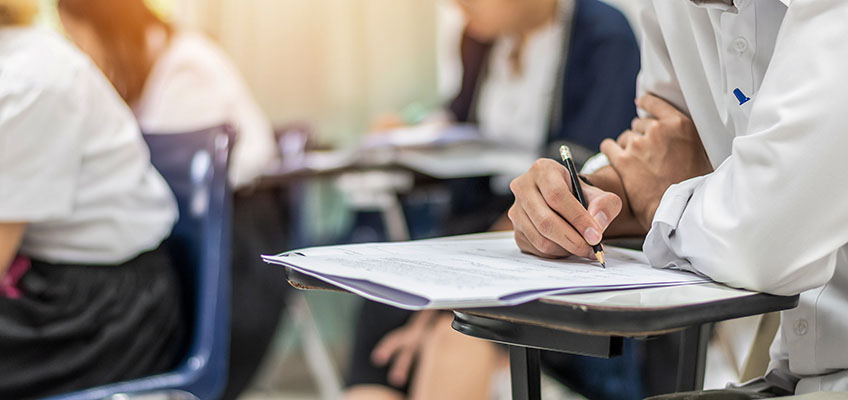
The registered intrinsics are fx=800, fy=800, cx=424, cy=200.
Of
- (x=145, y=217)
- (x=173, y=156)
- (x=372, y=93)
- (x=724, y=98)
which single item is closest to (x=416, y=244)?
(x=724, y=98)

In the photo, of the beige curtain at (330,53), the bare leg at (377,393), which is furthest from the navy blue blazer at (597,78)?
the beige curtain at (330,53)

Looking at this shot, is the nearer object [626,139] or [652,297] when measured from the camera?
[652,297]

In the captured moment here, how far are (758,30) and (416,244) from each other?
1.14 ft

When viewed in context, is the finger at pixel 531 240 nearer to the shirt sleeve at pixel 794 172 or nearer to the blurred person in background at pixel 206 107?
the shirt sleeve at pixel 794 172

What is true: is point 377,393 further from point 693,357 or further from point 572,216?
point 572,216

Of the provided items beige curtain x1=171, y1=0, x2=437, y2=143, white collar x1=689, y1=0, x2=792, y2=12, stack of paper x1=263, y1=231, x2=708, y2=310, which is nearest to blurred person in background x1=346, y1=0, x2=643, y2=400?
stack of paper x1=263, y1=231, x2=708, y2=310

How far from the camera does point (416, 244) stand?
721 millimetres

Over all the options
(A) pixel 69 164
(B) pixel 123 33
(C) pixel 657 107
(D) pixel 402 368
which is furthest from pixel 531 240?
(B) pixel 123 33

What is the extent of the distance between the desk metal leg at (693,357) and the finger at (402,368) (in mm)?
724

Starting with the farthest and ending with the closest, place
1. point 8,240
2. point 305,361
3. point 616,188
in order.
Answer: point 305,361
point 8,240
point 616,188

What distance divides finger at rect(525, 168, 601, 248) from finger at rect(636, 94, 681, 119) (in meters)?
0.24

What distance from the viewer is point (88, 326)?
47.3 inches

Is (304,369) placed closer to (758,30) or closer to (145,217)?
(145,217)

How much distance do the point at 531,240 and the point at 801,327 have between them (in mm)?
232
